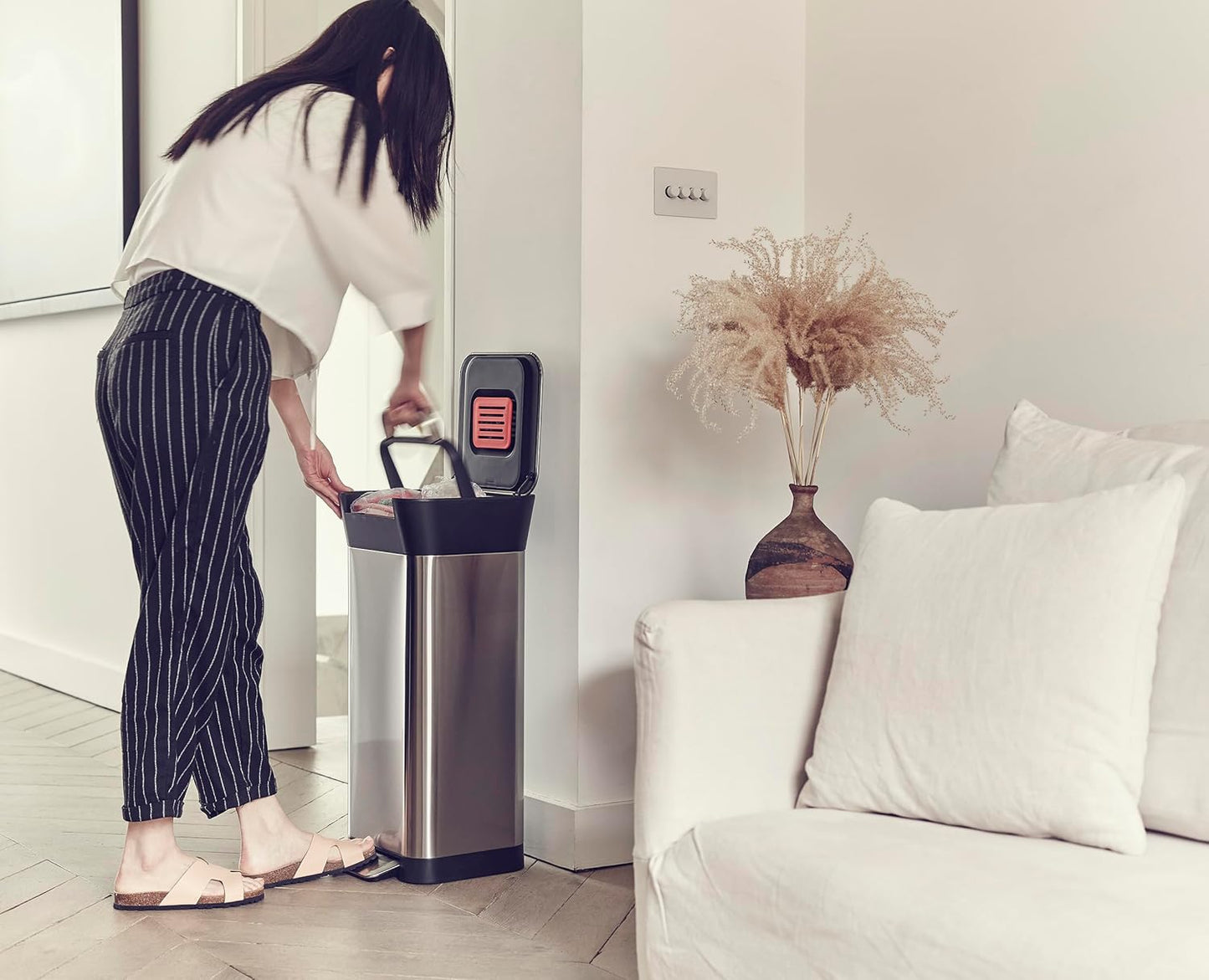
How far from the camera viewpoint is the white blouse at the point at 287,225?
219cm

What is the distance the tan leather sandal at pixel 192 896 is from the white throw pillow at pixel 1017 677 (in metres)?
1.12

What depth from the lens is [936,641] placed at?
1.58 m

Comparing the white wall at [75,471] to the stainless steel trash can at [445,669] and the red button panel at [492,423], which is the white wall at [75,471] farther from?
the stainless steel trash can at [445,669]

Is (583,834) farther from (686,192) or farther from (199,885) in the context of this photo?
(686,192)

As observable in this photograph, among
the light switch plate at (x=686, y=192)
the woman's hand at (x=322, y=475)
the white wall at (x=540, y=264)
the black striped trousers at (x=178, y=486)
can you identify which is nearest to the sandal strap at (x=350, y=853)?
the black striped trousers at (x=178, y=486)

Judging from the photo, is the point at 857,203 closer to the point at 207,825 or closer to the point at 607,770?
the point at 607,770

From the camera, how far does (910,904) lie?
4.31 feet

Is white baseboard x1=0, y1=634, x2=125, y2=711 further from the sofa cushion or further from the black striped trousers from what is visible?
the sofa cushion

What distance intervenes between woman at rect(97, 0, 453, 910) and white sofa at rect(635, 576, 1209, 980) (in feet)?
2.87

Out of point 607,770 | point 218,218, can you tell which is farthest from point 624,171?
point 607,770

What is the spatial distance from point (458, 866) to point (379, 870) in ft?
0.47

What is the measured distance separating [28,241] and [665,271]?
2916 millimetres

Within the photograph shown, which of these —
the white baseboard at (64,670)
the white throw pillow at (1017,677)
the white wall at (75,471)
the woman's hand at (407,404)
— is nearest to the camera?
the white throw pillow at (1017,677)

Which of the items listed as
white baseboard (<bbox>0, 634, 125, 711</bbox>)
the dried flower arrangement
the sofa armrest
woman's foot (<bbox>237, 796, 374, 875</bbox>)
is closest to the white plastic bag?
the dried flower arrangement
